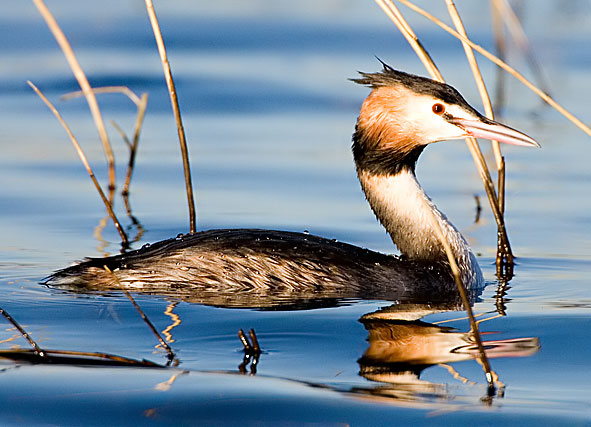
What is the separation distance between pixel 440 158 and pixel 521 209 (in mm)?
1970

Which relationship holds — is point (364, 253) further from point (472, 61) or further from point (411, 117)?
point (472, 61)

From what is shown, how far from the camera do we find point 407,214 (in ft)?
24.4

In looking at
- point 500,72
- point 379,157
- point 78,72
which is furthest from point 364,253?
point 500,72

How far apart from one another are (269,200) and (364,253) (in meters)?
2.57

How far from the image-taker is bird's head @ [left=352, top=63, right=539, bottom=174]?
715 cm

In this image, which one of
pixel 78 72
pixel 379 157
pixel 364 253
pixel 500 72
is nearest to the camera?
pixel 364 253

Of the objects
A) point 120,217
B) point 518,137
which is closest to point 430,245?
point 518,137

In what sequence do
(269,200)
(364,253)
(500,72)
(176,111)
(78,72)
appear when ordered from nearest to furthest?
(364,253) → (176,111) → (78,72) → (269,200) → (500,72)

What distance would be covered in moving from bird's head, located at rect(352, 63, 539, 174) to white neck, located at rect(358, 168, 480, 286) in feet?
0.52

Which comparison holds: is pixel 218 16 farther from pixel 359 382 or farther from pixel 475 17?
pixel 359 382

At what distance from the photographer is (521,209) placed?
30.9 feet

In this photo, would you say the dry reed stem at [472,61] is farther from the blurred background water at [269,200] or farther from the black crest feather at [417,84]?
the blurred background water at [269,200]

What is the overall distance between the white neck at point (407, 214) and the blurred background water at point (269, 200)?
442mm

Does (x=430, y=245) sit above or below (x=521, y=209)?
below
